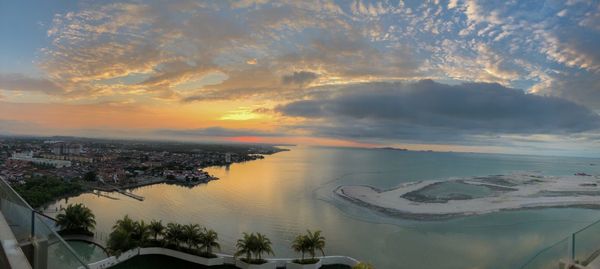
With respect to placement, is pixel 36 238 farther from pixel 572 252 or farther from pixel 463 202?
pixel 463 202

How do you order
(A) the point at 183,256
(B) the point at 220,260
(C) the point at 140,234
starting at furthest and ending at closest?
(C) the point at 140,234, (A) the point at 183,256, (B) the point at 220,260

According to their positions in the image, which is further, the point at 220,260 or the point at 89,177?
the point at 89,177

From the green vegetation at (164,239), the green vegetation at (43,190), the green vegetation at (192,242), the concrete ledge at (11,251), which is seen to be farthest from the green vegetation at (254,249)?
the green vegetation at (43,190)

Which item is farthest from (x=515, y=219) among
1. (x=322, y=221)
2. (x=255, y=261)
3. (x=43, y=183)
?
(x=43, y=183)

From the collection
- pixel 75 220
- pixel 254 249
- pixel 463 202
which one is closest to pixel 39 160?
pixel 75 220

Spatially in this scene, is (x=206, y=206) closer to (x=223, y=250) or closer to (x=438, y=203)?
(x=223, y=250)

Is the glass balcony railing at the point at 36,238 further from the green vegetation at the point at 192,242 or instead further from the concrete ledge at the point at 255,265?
the green vegetation at the point at 192,242

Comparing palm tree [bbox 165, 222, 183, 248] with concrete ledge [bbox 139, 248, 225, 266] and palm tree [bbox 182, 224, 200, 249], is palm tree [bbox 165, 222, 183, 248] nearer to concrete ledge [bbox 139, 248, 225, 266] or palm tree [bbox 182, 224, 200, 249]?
palm tree [bbox 182, 224, 200, 249]

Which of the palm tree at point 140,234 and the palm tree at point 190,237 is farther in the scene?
the palm tree at point 140,234
